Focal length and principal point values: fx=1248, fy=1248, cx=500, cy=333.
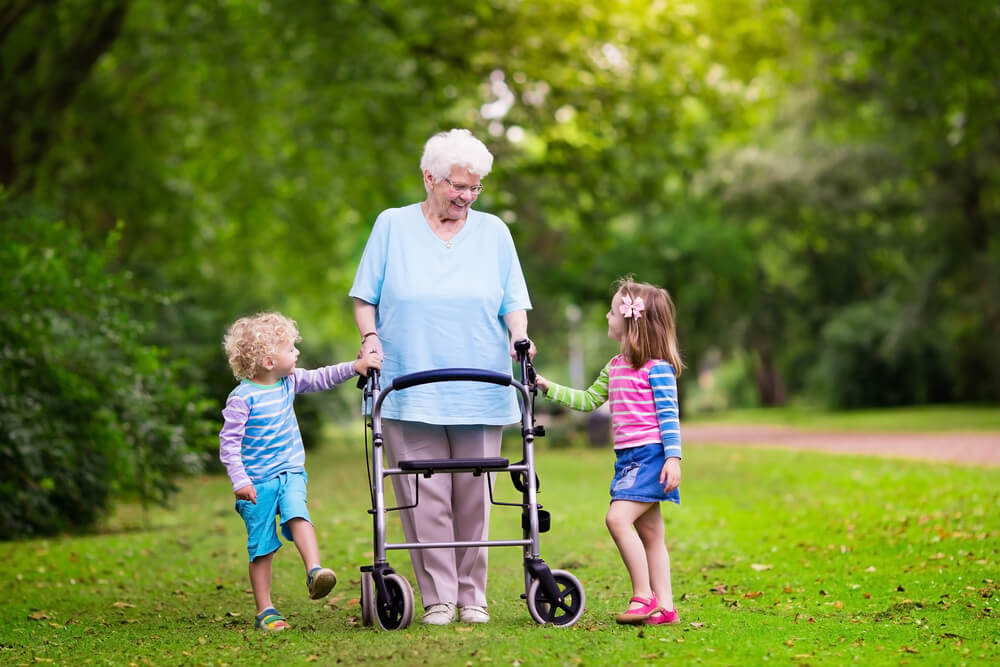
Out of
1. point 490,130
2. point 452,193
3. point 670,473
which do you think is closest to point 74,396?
point 452,193

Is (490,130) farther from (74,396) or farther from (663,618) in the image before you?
(663,618)

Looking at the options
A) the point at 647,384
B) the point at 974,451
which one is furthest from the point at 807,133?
the point at 647,384

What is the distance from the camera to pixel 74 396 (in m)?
10.1

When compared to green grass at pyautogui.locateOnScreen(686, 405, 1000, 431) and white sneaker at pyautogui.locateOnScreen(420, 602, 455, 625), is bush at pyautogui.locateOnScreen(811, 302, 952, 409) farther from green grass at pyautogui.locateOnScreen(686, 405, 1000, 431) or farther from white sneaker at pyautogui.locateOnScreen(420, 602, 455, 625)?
white sneaker at pyautogui.locateOnScreen(420, 602, 455, 625)

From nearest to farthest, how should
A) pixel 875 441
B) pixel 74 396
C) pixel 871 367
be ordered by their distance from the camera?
1. pixel 74 396
2. pixel 875 441
3. pixel 871 367

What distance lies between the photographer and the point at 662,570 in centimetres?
557

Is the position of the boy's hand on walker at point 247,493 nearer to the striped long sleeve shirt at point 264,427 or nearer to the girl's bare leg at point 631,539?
the striped long sleeve shirt at point 264,427

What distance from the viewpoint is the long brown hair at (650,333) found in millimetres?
5484

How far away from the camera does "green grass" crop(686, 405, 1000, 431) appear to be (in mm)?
25250

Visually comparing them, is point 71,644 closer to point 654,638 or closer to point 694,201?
point 654,638

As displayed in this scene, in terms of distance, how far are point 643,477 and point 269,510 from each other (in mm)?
1718

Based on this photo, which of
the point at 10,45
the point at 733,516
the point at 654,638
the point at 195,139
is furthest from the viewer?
the point at 195,139

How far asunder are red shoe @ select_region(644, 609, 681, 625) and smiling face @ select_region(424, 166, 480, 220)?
1967 millimetres

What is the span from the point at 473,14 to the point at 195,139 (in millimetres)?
8836
